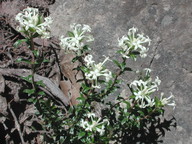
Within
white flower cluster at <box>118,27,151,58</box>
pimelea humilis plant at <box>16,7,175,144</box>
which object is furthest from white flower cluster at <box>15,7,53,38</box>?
white flower cluster at <box>118,27,151,58</box>

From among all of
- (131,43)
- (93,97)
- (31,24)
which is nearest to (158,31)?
(131,43)

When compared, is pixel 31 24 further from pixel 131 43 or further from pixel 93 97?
pixel 93 97

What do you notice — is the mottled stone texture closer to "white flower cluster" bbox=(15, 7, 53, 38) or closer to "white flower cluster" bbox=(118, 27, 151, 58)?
"white flower cluster" bbox=(118, 27, 151, 58)

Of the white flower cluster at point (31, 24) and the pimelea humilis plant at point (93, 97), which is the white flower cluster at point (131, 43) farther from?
the white flower cluster at point (31, 24)

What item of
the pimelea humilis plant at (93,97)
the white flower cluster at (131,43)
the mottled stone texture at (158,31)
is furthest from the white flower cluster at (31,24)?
the mottled stone texture at (158,31)

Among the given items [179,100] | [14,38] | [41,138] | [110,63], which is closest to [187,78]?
[179,100]
